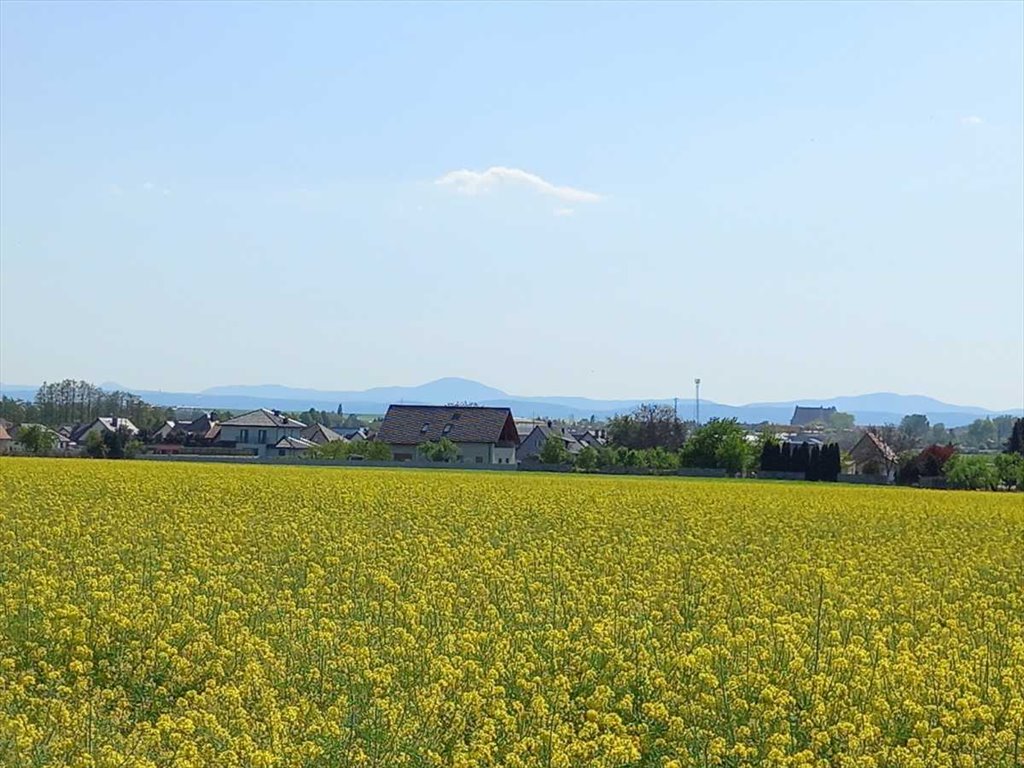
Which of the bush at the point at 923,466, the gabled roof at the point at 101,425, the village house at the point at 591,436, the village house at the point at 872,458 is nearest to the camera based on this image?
the bush at the point at 923,466

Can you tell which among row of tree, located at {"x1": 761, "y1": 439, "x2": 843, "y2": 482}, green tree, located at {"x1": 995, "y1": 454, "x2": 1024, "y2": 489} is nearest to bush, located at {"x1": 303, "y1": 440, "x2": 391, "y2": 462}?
row of tree, located at {"x1": 761, "y1": 439, "x2": 843, "y2": 482}

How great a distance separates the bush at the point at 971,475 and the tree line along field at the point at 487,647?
49.2 meters

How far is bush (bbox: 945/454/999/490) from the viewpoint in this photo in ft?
232

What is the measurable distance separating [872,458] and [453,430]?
39900 mm

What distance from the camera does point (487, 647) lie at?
490 inches

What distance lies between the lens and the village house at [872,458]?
98375mm

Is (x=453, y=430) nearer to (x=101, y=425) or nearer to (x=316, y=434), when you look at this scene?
(x=316, y=434)

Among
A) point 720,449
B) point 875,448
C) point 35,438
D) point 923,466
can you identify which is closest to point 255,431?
point 35,438

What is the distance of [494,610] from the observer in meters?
14.2

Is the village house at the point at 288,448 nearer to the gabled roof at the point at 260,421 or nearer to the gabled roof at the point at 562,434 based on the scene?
the gabled roof at the point at 260,421

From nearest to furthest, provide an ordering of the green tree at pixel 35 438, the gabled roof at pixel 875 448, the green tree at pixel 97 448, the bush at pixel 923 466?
the bush at pixel 923 466 < the green tree at pixel 97 448 < the green tree at pixel 35 438 < the gabled roof at pixel 875 448

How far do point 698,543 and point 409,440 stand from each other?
70.1m

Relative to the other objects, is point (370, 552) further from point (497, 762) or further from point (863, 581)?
point (497, 762)

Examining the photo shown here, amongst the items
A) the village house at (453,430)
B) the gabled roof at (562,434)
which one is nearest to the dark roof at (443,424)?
the village house at (453,430)
